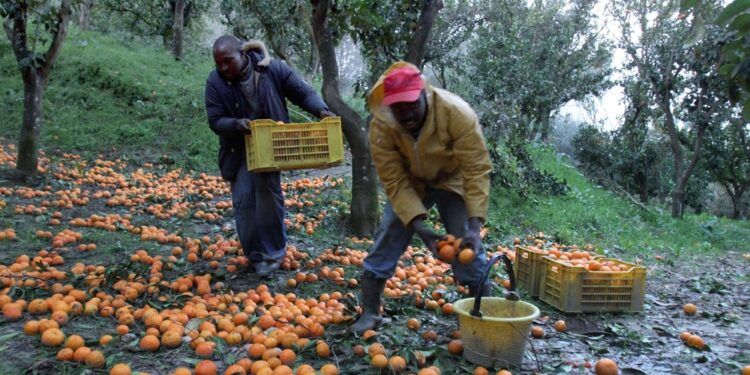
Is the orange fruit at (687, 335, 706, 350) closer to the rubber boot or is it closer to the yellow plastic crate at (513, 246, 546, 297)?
the yellow plastic crate at (513, 246, 546, 297)

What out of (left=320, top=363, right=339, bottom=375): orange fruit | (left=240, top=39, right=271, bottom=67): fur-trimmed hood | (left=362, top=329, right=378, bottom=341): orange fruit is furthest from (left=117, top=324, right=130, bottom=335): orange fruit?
(left=240, top=39, right=271, bottom=67): fur-trimmed hood

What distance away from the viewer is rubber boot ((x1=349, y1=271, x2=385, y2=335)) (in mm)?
3521

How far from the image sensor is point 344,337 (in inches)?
135

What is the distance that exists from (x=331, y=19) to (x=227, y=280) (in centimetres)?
329

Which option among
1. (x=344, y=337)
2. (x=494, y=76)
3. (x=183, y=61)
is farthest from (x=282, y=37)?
(x=344, y=337)

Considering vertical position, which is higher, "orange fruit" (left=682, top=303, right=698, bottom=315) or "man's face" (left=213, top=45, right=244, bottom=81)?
"man's face" (left=213, top=45, right=244, bottom=81)

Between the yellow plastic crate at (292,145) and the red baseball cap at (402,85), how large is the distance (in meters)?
1.30

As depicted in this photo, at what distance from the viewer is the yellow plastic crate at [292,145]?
155 inches

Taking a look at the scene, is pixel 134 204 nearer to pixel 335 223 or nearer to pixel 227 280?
pixel 335 223

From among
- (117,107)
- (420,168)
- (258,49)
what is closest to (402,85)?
(420,168)

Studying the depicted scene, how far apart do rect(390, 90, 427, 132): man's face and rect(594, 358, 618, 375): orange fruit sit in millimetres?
1563

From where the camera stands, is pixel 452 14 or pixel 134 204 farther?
pixel 452 14

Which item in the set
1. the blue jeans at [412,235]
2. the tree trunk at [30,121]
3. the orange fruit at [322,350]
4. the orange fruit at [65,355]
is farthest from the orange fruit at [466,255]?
the tree trunk at [30,121]

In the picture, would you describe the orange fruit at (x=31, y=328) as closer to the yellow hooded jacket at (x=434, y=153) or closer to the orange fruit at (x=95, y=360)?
the orange fruit at (x=95, y=360)
